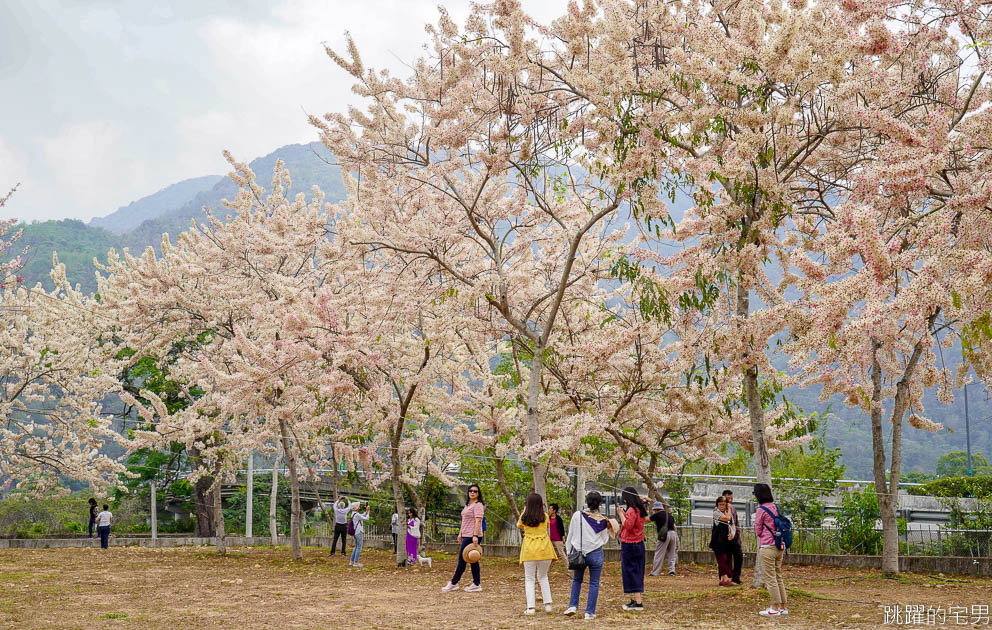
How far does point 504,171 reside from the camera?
12.4 m

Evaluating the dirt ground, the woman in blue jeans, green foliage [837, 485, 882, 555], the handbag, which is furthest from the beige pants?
green foliage [837, 485, 882, 555]

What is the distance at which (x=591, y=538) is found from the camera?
361 inches

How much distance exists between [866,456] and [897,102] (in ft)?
201

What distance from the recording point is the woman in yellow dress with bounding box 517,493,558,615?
31.8 ft

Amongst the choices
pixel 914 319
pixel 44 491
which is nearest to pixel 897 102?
pixel 914 319

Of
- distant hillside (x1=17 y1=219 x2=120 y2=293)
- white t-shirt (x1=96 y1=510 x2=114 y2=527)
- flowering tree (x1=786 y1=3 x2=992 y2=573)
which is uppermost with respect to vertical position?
distant hillside (x1=17 y1=219 x2=120 y2=293)

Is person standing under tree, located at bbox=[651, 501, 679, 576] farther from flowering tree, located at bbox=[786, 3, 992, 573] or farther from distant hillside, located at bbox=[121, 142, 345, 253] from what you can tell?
distant hillside, located at bbox=[121, 142, 345, 253]

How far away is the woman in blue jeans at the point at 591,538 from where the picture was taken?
9.16 metres

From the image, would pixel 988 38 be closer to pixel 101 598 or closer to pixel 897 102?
pixel 897 102

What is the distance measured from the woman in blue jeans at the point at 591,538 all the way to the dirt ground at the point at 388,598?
33cm

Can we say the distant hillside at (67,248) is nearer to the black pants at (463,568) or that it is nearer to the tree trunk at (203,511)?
the tree trunk at (203,511)

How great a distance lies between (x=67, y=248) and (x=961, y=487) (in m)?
80.6

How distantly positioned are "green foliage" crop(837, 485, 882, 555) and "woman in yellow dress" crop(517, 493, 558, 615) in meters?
10.3

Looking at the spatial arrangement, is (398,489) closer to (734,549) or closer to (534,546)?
(734,549)
